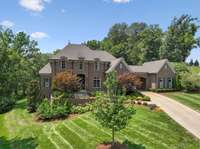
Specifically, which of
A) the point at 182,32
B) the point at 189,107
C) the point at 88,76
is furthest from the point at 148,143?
the point at 182,32

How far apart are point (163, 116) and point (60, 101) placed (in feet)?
41.5

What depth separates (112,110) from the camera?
17719mm

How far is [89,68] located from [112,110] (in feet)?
82.4

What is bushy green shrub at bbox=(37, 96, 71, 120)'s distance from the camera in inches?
1097

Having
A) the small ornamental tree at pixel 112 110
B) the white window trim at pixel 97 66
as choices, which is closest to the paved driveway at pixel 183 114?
the small ornamental tree at pixel 112 110

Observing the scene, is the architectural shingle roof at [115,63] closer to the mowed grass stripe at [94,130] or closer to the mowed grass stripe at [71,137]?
the mowed grass stripe at [94,130]

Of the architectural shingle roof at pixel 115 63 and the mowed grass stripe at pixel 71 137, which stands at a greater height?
the architectural shingle roof at pixel 115 63

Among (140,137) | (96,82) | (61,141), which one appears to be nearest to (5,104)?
(96,82)

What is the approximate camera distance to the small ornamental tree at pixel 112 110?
17438 millimetres

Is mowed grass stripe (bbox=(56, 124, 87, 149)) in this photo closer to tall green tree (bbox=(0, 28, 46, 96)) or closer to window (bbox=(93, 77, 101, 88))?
tall green tree (bbox=(0, 28, 46, 96))

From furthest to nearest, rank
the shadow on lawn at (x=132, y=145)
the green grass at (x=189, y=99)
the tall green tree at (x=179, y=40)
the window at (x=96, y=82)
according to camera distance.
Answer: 1. the tall green tree at (x=179, y=40)
2. the window at (x=96, y=82)
3. the green grass at (x=189, y=99)
4. the shadow on lawn at (x=132, y=145)

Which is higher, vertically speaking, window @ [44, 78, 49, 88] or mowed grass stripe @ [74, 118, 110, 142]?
window @ [44, 78, 49, 88]

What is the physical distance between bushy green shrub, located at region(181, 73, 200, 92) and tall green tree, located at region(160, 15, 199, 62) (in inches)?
1094

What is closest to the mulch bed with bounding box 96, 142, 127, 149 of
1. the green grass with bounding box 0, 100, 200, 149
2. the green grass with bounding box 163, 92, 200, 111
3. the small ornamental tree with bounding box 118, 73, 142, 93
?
the green grass with bounding box 0, 100, 200, 149
